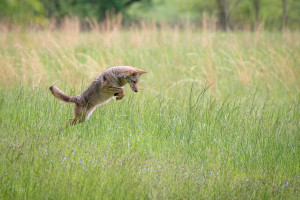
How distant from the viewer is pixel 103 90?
4.71 m

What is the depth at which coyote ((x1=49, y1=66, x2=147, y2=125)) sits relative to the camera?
4684mm

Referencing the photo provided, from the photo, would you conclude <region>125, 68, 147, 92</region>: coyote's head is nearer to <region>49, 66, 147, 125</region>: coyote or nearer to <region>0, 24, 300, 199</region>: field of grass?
<region>49, 66, 147, 125</region>: coyote

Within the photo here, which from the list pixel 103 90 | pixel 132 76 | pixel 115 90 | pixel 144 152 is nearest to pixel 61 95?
pixel 103 90

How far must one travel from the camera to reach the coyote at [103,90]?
4.68 m

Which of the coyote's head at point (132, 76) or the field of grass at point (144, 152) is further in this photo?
the coyote's head at point (132, 76)

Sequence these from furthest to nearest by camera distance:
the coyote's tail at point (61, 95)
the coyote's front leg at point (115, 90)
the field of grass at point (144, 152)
A: the coyote's tail at point (61, 95)
the coyote's front leg at point (115, 90)
the field of grass at point (144, 152)

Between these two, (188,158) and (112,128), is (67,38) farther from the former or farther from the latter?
(188,158)

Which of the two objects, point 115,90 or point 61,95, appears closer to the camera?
point 115,90

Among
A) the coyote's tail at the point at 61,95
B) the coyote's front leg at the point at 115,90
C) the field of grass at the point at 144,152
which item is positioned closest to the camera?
the field of grass at the point at 144,152

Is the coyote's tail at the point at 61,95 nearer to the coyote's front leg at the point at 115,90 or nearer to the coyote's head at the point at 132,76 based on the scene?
the coyote's front leg at the point at 115,90

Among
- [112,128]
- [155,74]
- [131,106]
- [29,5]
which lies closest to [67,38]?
[155,74]

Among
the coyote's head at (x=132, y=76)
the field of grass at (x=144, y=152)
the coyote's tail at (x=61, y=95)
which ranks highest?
the coyote's head at (x=132, y=76)

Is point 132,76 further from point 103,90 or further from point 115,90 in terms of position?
point 103,90

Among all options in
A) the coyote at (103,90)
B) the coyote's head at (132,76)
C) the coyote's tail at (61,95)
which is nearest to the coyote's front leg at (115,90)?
the coyote at (103,90)
